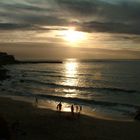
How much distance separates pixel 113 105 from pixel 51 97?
10.3 meters

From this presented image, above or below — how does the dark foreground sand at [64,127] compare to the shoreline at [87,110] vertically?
below

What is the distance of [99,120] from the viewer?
30.2 m

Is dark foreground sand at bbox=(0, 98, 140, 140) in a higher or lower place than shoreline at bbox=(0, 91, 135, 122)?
lower

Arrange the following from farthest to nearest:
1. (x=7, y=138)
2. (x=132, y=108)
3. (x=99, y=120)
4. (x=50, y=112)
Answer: (x=132, y=108)
(x=50, y=112)
(x=99, y=120)
(x=7, y=138)

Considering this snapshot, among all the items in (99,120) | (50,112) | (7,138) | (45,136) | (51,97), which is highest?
(51,97)

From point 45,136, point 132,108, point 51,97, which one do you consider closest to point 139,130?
point 45,136

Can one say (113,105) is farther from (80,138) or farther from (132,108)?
(80,138)

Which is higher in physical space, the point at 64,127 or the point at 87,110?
the point at 87,110

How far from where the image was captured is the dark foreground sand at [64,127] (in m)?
21.8

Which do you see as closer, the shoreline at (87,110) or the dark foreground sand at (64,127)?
the dark foreground sand at (64,127)

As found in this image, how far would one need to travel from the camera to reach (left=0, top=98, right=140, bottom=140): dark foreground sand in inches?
858

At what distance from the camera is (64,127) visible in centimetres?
2555

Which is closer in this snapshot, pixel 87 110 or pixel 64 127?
pixel 64 127

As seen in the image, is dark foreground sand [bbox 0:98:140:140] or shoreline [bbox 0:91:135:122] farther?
shoreline [bbox 0:91:135:122]
